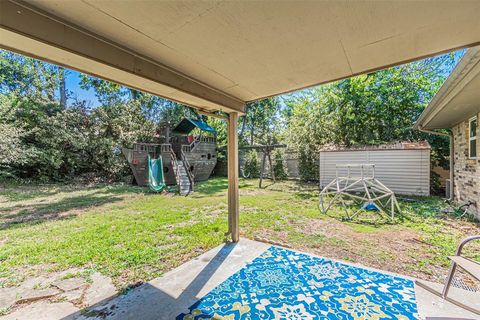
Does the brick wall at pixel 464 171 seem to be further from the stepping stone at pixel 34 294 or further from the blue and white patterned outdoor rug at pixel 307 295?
the stepping stone at pixel 34 294

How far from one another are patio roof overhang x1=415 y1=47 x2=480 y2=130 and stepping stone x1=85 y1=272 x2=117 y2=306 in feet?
14.8

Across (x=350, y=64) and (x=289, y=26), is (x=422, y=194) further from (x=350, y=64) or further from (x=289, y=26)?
(x=289, y=26)

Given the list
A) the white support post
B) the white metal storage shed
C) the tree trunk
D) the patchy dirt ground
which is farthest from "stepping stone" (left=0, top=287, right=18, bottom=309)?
the tree trunk

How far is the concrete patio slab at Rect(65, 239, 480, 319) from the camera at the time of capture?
6.64ft

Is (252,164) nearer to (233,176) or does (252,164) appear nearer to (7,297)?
(233,176)

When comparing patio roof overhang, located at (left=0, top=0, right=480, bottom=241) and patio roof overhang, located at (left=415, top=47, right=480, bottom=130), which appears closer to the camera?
patio roof overhang, located at (left=0, top=0, right=480, bottom=241)

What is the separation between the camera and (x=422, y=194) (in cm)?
792

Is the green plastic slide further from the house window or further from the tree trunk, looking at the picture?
the house window

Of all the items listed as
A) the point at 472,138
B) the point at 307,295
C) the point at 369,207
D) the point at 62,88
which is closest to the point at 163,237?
the point at 307,295

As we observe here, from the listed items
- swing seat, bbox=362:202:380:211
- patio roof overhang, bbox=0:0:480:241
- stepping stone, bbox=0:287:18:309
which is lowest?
stepping stone, bbox=0:287:18:309

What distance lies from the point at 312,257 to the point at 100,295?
2.71 m

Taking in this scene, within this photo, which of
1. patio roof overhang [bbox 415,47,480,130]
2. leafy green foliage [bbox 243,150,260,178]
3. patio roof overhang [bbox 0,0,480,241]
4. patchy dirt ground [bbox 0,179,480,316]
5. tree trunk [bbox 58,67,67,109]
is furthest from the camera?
leafy green foliage [bbox 243,150,260,178]

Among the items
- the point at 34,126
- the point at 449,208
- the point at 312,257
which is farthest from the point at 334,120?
the point at 34,126

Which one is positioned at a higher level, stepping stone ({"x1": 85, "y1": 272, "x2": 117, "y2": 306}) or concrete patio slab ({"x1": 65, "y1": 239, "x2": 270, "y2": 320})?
concrete patio slab ({"x1": 65, "y1": 239, "x2": 270, "y2": 320})
